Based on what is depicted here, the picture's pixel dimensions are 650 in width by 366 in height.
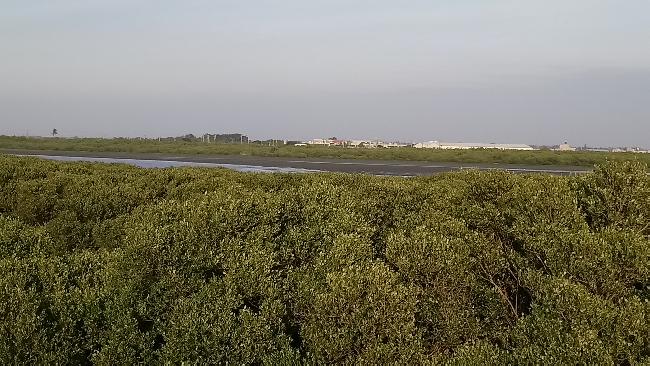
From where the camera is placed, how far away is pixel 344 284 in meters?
8.70

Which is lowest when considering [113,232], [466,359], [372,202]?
[466,359]

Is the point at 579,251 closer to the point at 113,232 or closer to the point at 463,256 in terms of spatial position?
the point at 463,256

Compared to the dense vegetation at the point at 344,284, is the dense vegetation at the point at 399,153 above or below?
above

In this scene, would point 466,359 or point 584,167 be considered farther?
point 584,167

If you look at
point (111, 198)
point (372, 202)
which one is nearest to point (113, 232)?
point (111, 198)

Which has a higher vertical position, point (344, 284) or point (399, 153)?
point (399, 153)

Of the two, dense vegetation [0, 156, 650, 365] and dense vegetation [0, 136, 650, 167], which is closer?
dense vegetation [0, 156, 650, 365]

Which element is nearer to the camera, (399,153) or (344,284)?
(344,284)

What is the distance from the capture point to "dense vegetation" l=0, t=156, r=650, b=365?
867 centimetres

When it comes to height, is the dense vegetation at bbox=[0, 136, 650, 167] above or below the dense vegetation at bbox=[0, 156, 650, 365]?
above

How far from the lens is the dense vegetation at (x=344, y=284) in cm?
867

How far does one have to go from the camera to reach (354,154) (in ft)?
286

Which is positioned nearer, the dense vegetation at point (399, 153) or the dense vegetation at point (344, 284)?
the dense vegetation at point (344, 284)

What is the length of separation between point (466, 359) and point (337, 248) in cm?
290
